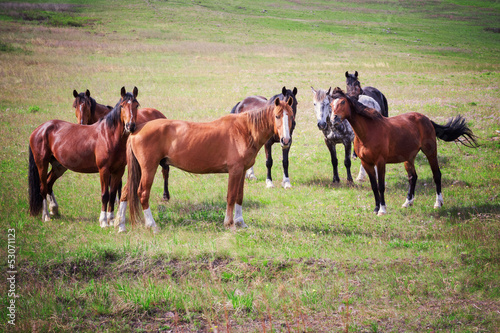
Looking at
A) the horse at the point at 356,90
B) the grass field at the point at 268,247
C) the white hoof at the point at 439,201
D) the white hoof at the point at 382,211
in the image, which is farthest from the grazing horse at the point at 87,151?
the white hoof at the point at 439,201

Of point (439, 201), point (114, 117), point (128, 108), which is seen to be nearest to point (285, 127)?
point (128, 108)

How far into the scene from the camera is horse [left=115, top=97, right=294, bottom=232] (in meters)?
7.59

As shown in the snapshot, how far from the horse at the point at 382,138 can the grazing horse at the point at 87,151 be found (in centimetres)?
435

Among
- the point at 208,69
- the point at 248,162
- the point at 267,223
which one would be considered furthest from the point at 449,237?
the point at 208,69

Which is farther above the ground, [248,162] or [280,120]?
[280,120]

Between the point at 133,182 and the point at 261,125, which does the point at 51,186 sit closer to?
the point at 133,182

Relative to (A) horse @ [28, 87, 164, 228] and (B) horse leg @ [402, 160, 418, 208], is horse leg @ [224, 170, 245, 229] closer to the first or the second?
(A) horse @ [28, 87, 164, 228]

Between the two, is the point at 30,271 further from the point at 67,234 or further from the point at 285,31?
the point at 285,31

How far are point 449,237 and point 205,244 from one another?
4.34 meters

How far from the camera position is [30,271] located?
6.20m

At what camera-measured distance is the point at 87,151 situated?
8141 mm

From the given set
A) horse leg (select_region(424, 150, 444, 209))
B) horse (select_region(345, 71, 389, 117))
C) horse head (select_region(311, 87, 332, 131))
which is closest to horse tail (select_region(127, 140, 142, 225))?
horse head (select_region(311, 87, 332, 131))

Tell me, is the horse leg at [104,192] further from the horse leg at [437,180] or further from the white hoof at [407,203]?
the horse leg at [437,180]

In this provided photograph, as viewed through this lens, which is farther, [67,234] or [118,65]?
[118,65]
